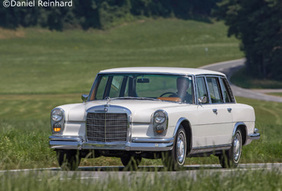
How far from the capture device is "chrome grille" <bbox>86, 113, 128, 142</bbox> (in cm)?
1015

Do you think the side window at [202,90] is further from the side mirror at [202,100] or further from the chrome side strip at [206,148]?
the chrome side strip at [206,148]

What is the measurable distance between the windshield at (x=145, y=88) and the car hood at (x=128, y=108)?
1.24 feet

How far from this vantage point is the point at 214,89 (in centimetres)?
1252

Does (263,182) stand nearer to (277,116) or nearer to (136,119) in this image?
(136,119)

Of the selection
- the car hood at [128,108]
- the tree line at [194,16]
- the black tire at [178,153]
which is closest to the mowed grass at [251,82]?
the tree line at [194,16]

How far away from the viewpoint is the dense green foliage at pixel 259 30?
7281 cm

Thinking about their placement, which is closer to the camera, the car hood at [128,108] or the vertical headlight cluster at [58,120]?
the car hood at [128,108]

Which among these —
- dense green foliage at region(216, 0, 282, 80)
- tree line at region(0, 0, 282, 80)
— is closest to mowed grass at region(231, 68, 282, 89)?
dense green foliage at region(216, 0, 282, 80)

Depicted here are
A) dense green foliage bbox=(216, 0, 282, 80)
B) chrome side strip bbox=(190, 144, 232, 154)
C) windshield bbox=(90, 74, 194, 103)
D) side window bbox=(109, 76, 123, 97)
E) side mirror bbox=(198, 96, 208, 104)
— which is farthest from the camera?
dense green foliage bbox=(216, 0, 282, 80)

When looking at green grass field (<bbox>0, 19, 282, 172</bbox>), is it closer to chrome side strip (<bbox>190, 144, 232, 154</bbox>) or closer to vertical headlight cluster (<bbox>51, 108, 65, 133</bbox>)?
vertical headlight cluster (<bbox>51, 108, 65, 133</bbox>)

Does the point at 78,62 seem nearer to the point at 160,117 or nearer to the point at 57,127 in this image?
the point at 57,127

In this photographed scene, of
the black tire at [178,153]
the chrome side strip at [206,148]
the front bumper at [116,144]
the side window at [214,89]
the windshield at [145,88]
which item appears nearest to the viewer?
the front bumper at [116,144]

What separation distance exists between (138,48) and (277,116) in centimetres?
7499

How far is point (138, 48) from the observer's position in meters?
116
